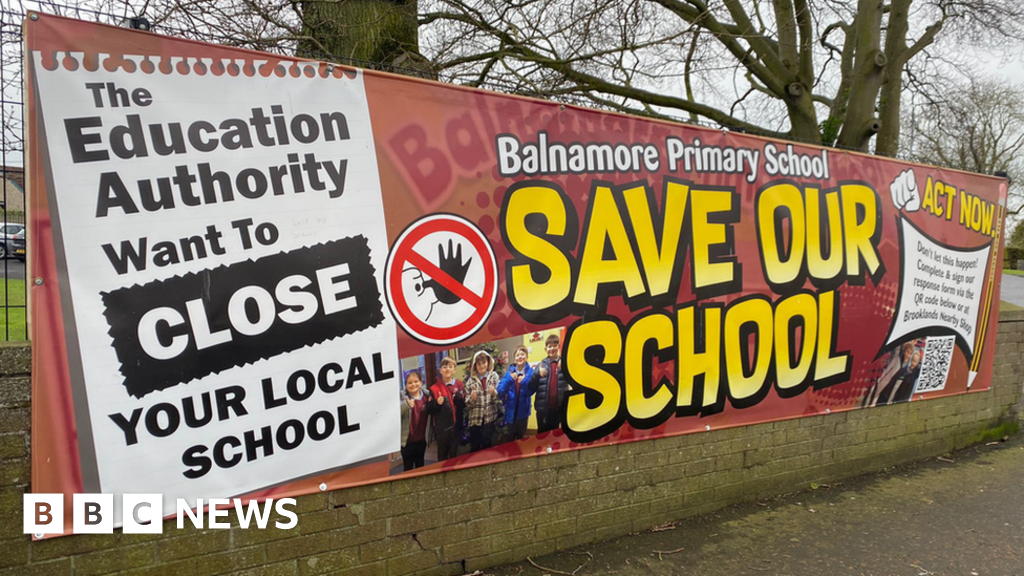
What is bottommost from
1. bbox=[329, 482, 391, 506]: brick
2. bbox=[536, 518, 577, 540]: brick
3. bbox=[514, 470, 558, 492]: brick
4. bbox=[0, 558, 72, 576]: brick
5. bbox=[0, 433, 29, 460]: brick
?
bbox=[536, 518, 577, 540]: brick

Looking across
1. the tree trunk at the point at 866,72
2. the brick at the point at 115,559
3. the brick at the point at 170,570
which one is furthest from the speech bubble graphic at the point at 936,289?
the brick at the point at 115,559

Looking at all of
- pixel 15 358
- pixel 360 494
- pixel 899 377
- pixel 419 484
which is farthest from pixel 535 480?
pixel 899 377

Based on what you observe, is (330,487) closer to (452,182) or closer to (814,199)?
(452,182)

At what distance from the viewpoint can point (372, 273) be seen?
10.1 feet

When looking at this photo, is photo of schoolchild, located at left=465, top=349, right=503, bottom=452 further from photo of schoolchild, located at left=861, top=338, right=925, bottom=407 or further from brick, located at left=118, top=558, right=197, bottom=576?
photo of schoolchild, located at left=861, top=338, right=925, bottom=407

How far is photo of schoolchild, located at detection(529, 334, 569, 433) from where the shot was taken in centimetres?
360

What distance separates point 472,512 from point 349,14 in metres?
4.20

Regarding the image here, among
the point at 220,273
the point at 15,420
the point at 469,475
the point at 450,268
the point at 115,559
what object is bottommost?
the point at 469,475

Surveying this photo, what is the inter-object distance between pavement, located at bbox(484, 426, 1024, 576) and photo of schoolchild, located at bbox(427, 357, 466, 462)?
2.55 ft

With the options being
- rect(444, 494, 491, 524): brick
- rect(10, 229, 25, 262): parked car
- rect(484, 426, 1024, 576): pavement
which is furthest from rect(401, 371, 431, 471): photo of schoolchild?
rect(10, 229, 25, 262): parked car

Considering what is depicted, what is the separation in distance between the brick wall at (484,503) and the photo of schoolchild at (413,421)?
126mm

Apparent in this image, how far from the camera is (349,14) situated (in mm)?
5547

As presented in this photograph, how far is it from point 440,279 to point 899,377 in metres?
4.16

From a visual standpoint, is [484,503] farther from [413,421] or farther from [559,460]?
[413,421]
